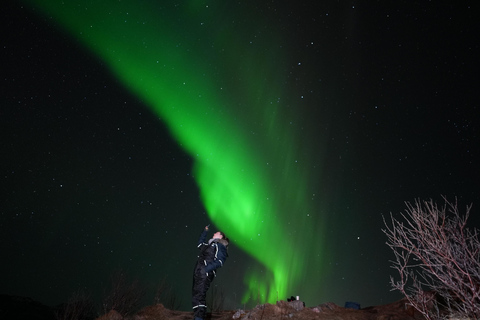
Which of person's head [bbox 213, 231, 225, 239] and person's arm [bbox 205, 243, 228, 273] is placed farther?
person's head [bbox 213, 231, 225, 239]

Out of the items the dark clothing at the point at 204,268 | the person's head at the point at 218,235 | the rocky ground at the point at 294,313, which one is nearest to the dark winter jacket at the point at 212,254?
the dark clothing at the point at 204,268

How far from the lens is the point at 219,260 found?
27.6 feet

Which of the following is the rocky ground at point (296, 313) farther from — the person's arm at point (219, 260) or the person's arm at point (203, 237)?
the person's arm at point (203, 237)

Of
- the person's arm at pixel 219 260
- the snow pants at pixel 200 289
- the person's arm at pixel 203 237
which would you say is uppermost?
the person's arm at pixel 203 237

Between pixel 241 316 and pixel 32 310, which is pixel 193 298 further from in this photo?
pixel 32 310

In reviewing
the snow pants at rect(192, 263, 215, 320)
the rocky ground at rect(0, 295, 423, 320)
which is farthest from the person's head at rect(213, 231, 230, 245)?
the rocky ground at rect(0, 295, 423, 320)

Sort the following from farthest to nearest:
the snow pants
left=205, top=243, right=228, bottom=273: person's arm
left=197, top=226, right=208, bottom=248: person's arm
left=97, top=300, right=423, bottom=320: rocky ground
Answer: left=97, top=300, right=423, bottom=320: rocky ground, left=197, top=226, right=208, bottom=248: person's arm, left=205, top=243, right=228, bottom=273: person's arm, the snow pants

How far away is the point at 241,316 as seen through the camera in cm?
1178

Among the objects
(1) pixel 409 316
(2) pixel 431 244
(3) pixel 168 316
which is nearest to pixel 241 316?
(3) pixel 168 316

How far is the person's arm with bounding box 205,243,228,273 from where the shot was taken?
26.9ft

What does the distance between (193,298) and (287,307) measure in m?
6.00

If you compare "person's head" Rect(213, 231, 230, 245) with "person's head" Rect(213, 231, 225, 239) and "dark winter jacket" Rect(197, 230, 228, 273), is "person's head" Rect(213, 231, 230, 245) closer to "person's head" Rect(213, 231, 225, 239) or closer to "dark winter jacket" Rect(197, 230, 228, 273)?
"person's head" Rect(213, 231, 225, 239)

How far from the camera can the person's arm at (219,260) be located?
26.9 ft

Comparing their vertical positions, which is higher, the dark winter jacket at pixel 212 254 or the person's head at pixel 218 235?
the person's head at pixel 218 235
